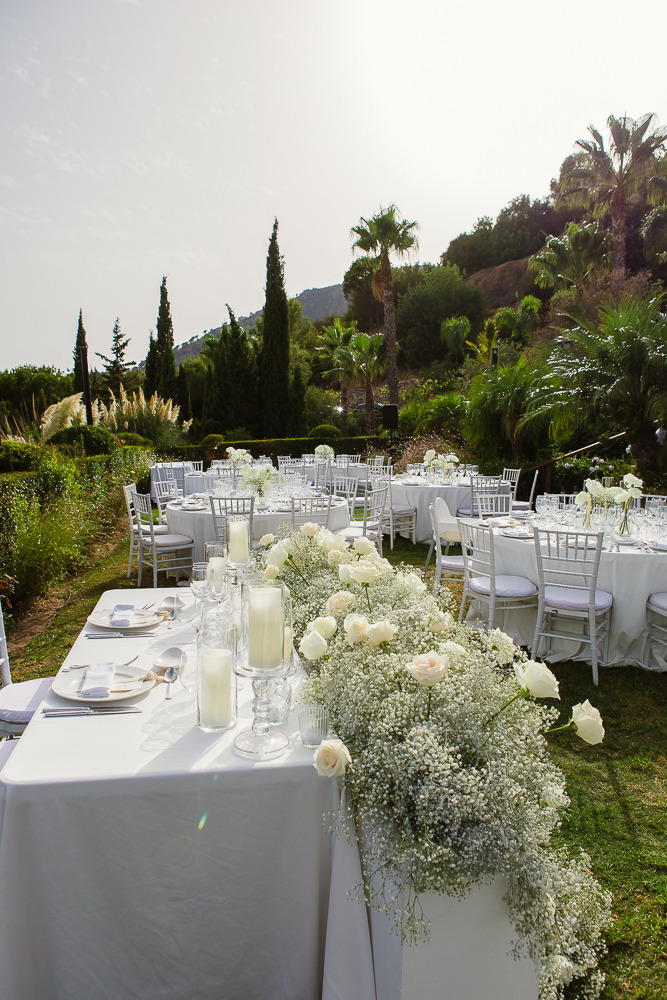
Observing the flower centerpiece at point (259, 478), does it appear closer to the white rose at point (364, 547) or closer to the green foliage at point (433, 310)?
the white rose at point (364, 547)

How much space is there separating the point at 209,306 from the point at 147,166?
13141 millimetres

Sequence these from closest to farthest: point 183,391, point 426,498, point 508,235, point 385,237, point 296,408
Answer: point 426,498 → point 385,237 → point 296,408 → point 183,391 → point 508,235

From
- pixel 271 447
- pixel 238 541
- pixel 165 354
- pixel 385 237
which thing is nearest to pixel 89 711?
pixel 238 541

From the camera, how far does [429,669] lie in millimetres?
1193

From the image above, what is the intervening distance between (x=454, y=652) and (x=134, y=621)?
1397 millimetres

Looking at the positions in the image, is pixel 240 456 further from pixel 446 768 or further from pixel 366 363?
pixel 366 363

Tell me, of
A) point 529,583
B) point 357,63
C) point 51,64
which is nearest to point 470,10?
point 357,63

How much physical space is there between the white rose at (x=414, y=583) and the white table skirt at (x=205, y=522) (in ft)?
12.5

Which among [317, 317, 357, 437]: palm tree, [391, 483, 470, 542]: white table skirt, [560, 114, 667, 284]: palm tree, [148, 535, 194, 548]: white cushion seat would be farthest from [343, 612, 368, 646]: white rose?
[317, 317, 357, 437]: palm tree

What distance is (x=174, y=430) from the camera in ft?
58.4

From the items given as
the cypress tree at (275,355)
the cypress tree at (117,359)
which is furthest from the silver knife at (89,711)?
the cypress tree at (117,359)

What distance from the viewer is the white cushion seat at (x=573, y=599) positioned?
158 inches

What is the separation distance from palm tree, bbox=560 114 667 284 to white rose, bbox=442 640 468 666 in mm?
20711

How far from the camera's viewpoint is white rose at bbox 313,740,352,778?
3.75 ft
